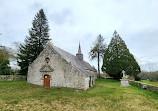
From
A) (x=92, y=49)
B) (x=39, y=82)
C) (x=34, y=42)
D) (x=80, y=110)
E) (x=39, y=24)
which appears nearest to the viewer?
(x=80, y=110)

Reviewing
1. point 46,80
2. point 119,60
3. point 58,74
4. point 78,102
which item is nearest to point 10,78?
point 46,80

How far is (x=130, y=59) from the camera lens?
2261 centimetres

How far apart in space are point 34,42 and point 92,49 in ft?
56.2

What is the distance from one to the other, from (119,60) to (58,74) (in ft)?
47.7

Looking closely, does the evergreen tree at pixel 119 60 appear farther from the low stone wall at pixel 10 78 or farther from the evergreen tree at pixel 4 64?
the evergreen tree at pixel 4 64

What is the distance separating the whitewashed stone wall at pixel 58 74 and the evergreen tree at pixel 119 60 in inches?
427

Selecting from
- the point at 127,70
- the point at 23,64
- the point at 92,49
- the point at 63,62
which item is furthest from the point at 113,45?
the point at 23,64

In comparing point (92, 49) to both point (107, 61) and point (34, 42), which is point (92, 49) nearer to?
point (107, 61)

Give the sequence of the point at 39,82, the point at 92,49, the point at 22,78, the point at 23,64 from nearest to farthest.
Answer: the point at 39,82 < the point at 22,78 < the point at 23,64 < the point at 92,49

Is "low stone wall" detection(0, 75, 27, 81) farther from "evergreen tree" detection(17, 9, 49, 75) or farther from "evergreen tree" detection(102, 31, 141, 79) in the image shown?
"evergreen tree" detection(102, 31, 141, 79)

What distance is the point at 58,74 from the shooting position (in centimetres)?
1418

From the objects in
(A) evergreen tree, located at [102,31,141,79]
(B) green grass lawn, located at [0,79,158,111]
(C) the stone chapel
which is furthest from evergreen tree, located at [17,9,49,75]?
(A) evergreen tree, located at [102,31,141,79]

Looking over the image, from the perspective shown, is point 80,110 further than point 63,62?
No

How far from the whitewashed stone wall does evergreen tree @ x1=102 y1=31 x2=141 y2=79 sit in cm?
1086
